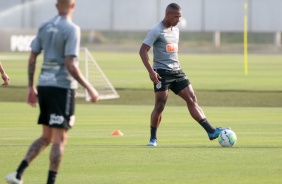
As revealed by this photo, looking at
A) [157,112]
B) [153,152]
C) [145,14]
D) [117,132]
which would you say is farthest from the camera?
[145,14]

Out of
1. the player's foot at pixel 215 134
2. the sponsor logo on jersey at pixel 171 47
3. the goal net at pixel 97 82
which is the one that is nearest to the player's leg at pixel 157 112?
the sponsor logo on jersey at pixel 171 47

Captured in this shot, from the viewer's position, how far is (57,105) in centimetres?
1119

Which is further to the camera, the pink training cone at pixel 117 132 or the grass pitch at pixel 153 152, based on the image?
the pink training cone at pixel 117 132

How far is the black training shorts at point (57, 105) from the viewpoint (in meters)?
11.2

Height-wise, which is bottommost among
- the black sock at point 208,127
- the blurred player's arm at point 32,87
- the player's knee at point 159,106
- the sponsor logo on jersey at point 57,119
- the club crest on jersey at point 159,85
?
the black sock at point 208,127

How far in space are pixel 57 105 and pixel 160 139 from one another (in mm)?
6717

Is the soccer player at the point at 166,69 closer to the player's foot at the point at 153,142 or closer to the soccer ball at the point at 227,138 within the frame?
the player's foot at the point at 153,142

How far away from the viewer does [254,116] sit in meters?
24.3

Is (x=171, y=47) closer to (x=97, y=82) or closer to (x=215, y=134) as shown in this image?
(x=215, y=134)

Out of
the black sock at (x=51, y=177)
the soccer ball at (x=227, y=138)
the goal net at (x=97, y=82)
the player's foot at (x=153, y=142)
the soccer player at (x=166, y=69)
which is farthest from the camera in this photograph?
the goal net at (x=97, y=82)

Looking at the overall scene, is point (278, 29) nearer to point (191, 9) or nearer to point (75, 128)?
point (191, 9)

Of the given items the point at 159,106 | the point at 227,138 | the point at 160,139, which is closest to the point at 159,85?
the point at 159,106

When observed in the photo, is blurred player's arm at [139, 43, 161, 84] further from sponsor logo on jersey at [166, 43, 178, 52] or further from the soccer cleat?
the soccer cleat

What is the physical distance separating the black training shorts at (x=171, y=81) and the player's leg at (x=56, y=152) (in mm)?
5272
